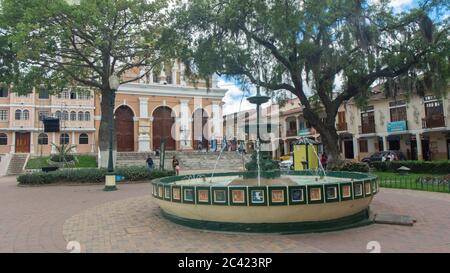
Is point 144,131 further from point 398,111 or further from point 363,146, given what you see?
point 398,111

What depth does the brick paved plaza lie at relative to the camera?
549 cm

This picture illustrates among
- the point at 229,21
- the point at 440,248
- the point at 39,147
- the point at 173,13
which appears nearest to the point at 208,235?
the point at 440,248

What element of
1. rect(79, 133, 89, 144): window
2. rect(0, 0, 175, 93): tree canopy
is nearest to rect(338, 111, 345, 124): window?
rect(0, 0, 175, 93): tree canopy

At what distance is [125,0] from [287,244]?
1471 cm

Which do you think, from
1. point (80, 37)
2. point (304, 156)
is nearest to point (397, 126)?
point (304, 156)

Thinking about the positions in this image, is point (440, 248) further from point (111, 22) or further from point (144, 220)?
point (111, 22)

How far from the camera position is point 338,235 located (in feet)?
20.2

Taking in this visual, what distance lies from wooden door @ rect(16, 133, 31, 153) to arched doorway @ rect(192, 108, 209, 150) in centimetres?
1950

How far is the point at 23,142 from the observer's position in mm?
39844

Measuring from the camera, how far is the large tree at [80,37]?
50.1 feet

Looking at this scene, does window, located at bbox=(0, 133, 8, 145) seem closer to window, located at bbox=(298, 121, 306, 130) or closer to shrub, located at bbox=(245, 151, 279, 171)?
window, located at bbox=(298, 121, 306, 130)

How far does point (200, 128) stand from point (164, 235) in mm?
34715

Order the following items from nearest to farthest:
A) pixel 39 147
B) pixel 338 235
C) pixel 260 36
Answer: pixel 338 235 < pixel 260 36 < pixel 39 147

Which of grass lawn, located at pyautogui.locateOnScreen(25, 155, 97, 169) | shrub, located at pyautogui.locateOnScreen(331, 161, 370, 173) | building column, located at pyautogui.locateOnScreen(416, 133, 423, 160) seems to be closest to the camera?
shrub, located at pyautogui.locateOnScreen(331, 161, 370, 173)
